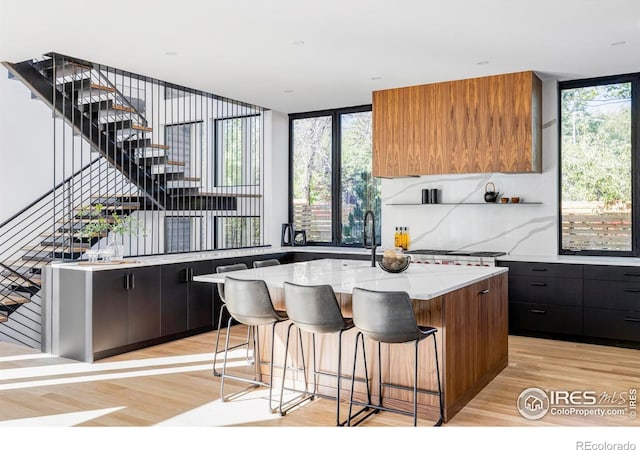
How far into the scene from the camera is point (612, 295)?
5168mm

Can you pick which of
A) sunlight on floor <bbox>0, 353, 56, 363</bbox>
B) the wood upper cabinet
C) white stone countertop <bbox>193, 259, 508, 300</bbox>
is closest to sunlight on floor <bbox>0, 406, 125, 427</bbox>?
white stone countertop <bbox>193, 259, 508, 300</bbox>

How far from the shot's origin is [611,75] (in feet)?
18.7

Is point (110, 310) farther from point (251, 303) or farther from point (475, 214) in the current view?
point (475, 214)

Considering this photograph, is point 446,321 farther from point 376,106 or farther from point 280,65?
point 376,106

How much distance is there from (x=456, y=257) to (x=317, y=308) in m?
2.95

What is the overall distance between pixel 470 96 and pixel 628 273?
2.30 meters

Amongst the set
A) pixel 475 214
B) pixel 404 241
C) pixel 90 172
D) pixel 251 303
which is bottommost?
pixel 251 303

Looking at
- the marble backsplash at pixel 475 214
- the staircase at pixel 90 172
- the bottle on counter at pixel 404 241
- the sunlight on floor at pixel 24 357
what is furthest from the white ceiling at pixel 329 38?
the sunlight on floor at pixel 24 357

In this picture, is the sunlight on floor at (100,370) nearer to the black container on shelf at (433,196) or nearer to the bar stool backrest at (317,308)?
the bar stool backrest at (317,308)

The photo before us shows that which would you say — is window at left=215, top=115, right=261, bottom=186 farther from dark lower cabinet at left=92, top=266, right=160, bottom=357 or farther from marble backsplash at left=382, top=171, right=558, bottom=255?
dark lower cabinet at left=92, top=266, right=160, bottom=357

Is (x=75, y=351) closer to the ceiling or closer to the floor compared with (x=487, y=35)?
closer to the floor

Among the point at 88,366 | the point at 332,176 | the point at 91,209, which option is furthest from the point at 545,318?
the point at 91,209

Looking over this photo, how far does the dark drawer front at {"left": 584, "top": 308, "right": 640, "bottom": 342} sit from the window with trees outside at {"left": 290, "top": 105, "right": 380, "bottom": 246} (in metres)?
2.71

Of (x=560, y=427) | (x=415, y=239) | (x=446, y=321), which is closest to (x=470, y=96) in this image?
(x=415, y=239)
